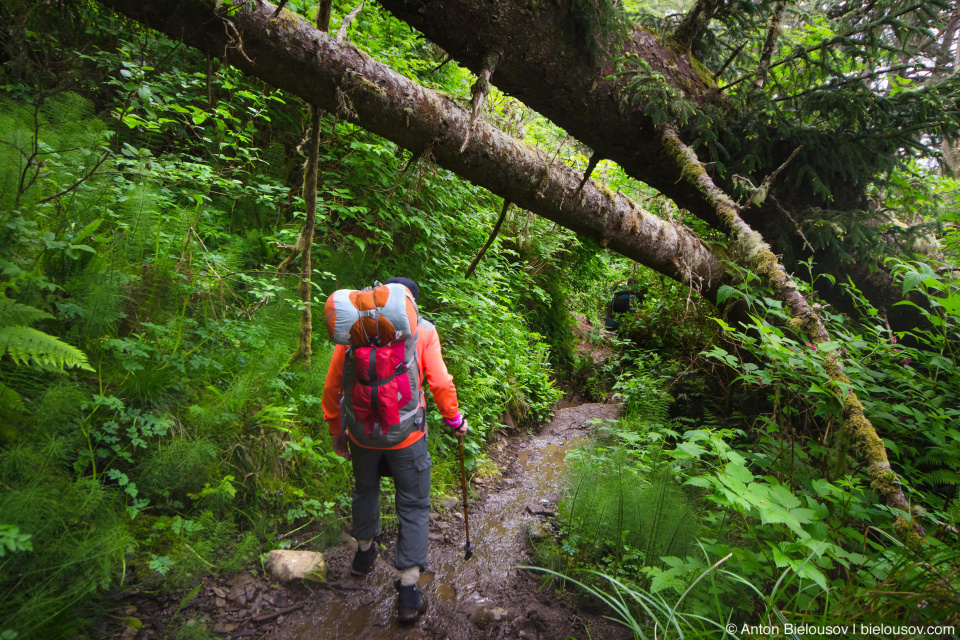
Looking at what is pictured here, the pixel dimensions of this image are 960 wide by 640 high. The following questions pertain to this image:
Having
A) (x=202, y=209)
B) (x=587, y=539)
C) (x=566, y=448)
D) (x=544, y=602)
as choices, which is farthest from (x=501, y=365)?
(x=202, y=209)

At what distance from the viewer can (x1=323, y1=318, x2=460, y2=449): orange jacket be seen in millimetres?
3129

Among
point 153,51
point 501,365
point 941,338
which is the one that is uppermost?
point 941,338

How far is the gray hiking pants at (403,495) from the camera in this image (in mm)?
3047

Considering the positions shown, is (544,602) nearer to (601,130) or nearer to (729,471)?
(729,471)

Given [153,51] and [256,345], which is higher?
[153,51]

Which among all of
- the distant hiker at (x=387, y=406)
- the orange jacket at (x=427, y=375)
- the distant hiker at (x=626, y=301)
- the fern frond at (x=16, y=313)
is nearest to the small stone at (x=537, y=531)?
the distant hiker at (x=387, y=406)

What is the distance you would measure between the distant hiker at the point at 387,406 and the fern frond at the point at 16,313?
1.54m

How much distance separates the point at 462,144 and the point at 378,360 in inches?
86.3

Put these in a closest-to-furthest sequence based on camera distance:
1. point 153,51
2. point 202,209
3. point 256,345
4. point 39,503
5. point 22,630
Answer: point 22,630
point 39,503
point 256,345
point 202,209
point 153,51

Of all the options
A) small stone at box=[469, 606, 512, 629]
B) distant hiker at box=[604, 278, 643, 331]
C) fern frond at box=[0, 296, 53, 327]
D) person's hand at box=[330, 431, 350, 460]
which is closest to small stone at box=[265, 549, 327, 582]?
person's hand at box=[330, 431, 350, 460]

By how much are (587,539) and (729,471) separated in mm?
1715

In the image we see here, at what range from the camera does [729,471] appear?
2.16 m

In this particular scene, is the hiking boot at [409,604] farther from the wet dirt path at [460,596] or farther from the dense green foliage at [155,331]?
the dense green foliage at [155,331]

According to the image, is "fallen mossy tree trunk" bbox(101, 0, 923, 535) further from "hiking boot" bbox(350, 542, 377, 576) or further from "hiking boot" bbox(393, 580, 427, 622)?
"hiking boot" bbox(350, 542, 377, 576)
